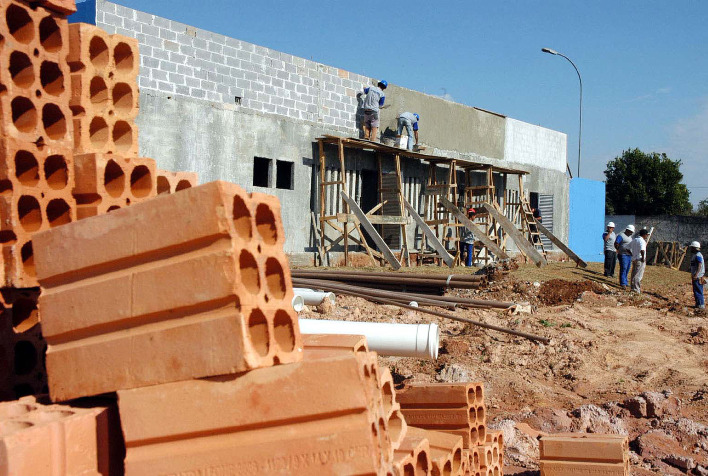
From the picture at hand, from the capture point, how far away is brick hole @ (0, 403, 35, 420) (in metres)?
3.03

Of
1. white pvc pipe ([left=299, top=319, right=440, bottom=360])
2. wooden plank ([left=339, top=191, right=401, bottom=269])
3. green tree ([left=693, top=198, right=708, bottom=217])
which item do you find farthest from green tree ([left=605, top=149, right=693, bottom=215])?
white pvc pipe ([left=299, top=319, right=440, bottom=360])

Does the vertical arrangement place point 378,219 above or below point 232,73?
below

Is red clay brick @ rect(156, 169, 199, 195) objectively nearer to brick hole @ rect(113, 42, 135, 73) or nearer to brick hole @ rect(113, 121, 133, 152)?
brick hole @ rect(113, 121, 133, 152)

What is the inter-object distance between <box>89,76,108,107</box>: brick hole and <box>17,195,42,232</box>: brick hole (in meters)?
0.87

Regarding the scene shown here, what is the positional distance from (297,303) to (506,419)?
2.58 m

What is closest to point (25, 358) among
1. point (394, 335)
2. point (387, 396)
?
point (387, 396)

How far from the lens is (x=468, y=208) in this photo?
65.6 feet

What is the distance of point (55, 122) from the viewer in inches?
159

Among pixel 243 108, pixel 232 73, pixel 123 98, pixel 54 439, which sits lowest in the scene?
pixel 54 439

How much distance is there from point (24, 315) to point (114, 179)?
95 cm

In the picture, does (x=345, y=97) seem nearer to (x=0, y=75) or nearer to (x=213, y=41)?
(x=213, y=41)

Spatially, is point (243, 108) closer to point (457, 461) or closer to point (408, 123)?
point (408, 123)

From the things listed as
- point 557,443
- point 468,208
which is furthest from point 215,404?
point 468,208

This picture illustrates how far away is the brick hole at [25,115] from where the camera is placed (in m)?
3.87
